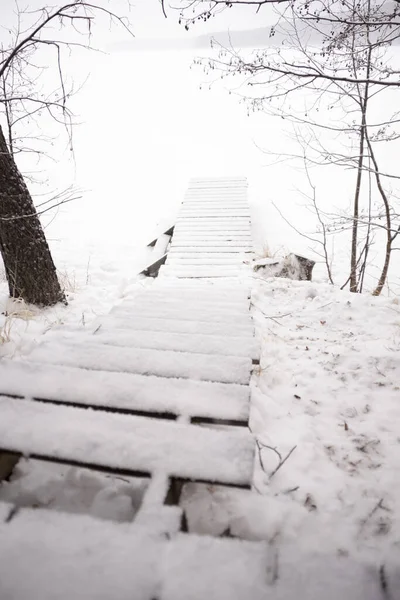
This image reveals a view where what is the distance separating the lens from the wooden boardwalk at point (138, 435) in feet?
2.52

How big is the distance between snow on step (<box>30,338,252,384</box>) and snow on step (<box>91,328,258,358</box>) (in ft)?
0.53

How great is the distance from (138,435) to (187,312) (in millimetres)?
1686

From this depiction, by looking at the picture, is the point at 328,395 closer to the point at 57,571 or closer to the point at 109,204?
the point at 57,571

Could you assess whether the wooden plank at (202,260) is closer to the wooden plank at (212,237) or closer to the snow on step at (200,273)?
the snow on step at (200,273)

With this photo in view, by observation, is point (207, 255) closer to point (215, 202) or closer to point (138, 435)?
point (215, 202)

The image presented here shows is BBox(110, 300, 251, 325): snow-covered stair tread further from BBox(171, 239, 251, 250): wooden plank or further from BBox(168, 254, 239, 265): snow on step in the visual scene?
BBox(171, 239, 251, 250): wooden plank

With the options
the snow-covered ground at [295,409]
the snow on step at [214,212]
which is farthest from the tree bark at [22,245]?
the snow on step at [214,212]

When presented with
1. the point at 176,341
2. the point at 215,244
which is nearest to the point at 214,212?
the point at 215,244

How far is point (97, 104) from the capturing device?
19.2 meters

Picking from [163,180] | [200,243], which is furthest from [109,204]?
[200,243]

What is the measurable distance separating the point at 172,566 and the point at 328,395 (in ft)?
4.87

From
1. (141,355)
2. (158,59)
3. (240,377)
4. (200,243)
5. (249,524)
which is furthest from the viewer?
(158,59)

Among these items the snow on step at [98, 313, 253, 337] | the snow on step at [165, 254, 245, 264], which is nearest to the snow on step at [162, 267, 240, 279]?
the snow on step at [165, 254, 245, 264]

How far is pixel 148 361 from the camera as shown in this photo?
1.61 meters
